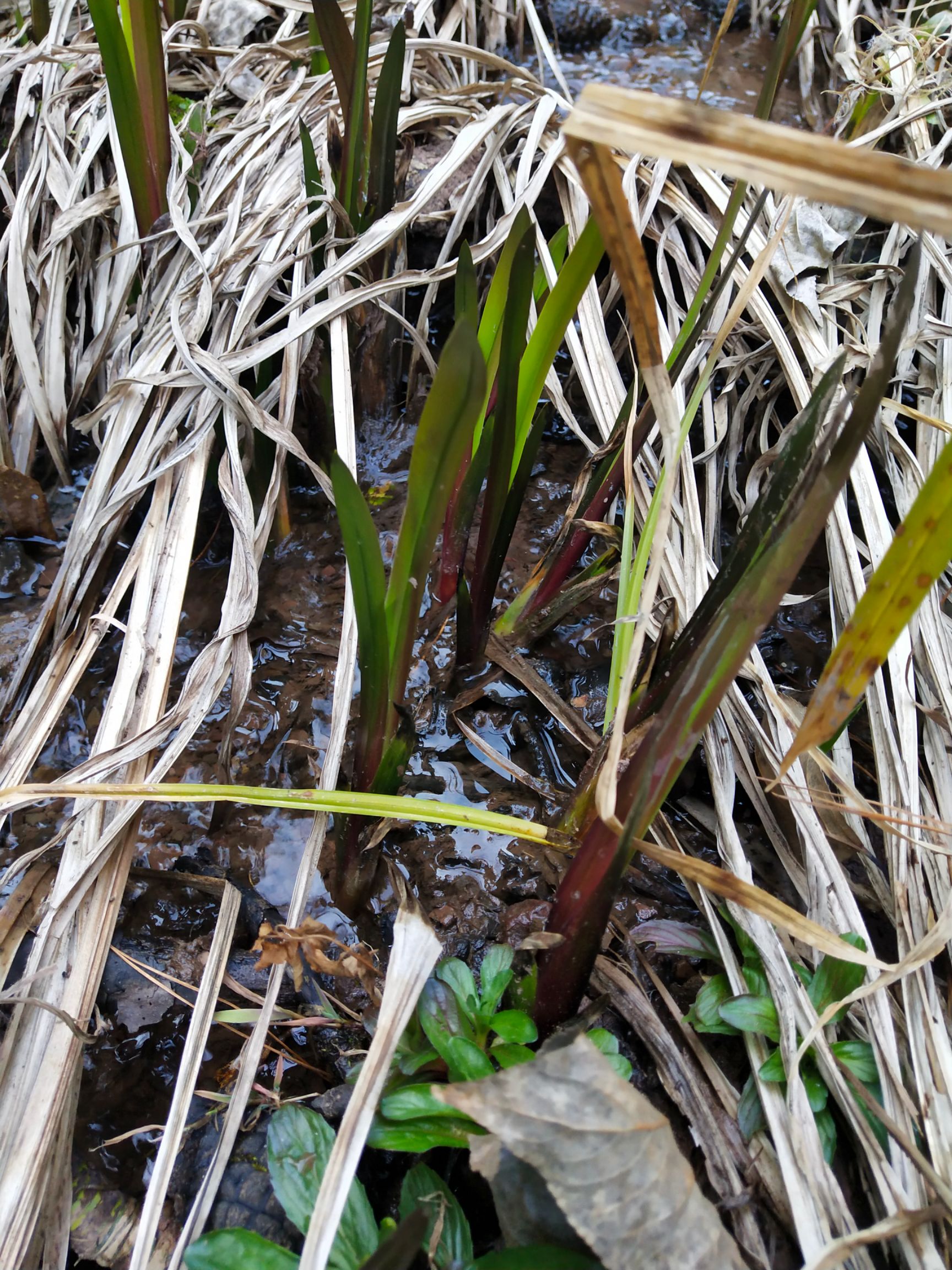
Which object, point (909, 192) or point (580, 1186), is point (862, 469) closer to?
point (909, 192)

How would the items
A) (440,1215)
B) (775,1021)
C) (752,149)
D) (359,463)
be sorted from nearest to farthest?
(752,149), (440,1215), (775,1021), (359,463)

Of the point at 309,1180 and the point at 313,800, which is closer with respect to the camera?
the point at 309,1180

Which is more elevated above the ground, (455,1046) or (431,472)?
(431,472)

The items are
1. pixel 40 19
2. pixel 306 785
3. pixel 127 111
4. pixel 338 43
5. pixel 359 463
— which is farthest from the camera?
pixel 40 19

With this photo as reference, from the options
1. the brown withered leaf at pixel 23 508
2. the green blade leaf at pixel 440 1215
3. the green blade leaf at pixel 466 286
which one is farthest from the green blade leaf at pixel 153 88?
the green blade leaf at pixel 440 1215

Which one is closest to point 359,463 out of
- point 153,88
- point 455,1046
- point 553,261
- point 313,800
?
point 553,261

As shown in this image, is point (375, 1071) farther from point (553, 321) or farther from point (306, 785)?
point (553, 321)
